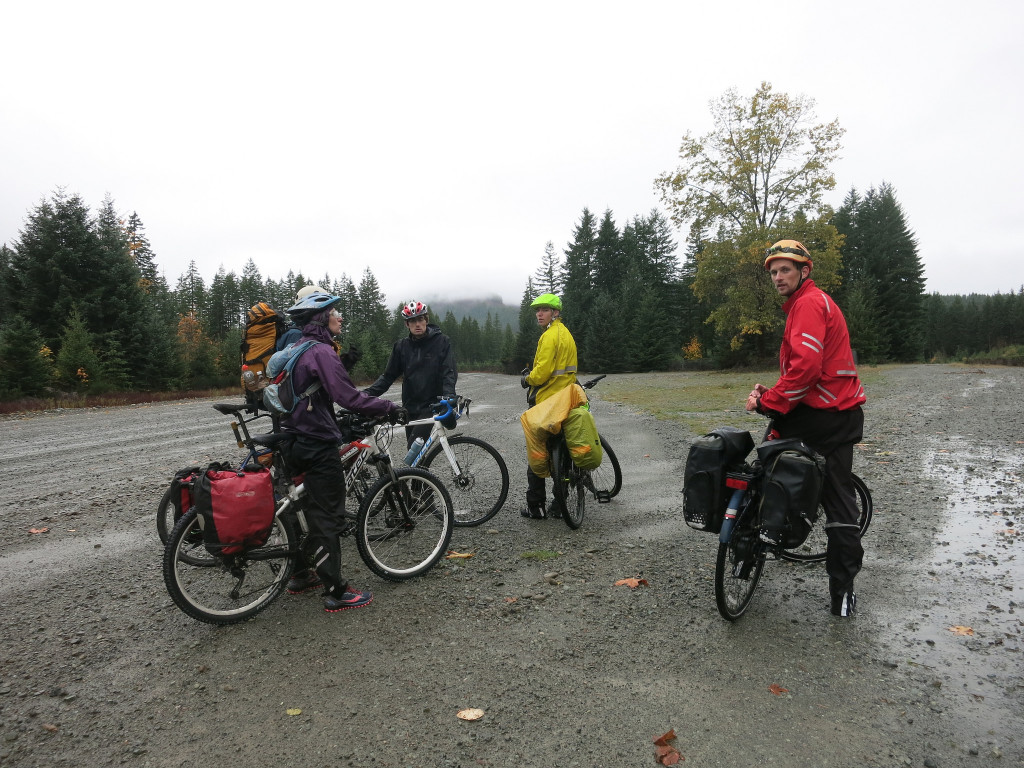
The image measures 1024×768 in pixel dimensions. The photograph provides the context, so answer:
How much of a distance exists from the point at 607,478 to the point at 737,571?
2913 mm

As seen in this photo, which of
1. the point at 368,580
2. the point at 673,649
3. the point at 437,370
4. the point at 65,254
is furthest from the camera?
the point at 65,254

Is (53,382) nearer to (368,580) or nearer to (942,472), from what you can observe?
(368,580)

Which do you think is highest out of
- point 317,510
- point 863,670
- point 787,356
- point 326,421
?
point 787,356

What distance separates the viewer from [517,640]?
137 inches

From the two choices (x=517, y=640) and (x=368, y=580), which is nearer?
(x=517, y=640)

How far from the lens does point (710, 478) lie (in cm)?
363

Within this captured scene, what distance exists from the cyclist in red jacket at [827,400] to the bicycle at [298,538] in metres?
2.54

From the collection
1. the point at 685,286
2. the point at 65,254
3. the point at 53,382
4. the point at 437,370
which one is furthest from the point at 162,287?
the point at 437,370

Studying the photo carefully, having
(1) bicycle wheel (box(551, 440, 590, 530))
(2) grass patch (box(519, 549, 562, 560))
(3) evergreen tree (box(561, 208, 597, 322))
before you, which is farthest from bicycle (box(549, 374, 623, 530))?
(3) evergreen tree (box(561, 208, 597, 322))

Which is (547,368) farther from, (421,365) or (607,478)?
(607,478)

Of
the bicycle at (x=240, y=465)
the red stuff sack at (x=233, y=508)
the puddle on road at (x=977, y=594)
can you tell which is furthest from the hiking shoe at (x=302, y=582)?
the puddle on road at (x=977, y=594)

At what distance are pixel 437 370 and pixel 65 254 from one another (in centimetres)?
3173

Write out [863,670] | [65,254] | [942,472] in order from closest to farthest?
[863,670]
[942,472]
[65,254]

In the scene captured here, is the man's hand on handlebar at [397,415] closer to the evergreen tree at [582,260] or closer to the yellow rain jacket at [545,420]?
the yellow rain jacket at [545,420]
